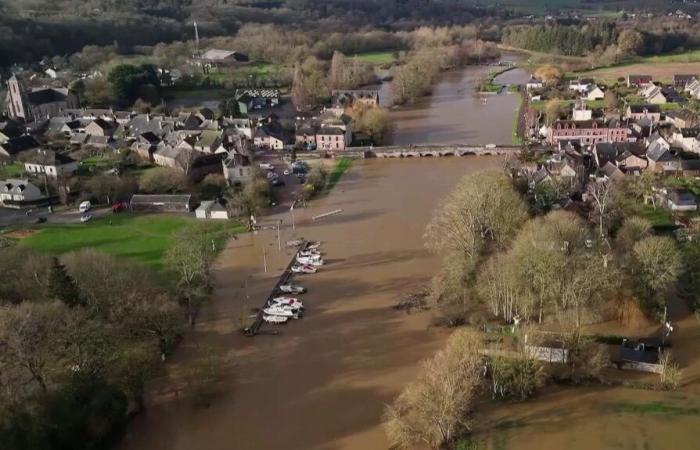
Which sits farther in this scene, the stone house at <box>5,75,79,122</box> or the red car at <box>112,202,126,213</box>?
the stone house at <box>5,75,79,122</box>

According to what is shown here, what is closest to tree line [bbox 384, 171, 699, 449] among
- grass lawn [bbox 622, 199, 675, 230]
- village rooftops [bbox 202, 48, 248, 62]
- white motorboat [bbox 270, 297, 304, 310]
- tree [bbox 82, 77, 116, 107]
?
grass lawn [bbox 622, 199, 675, 230]

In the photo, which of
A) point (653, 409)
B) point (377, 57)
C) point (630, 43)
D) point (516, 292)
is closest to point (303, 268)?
point (516, 292)

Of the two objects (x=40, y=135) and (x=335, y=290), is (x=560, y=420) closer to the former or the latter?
(x=335, y=290)

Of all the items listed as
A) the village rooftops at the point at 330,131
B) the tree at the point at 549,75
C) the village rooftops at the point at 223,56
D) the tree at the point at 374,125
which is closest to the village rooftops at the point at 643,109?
the tree at the point at 549,75

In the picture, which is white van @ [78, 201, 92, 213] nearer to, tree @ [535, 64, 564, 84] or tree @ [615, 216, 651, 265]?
tree @ [615, 216, 651, 265]

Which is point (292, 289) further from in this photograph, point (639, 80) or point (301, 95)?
point (639, 80)

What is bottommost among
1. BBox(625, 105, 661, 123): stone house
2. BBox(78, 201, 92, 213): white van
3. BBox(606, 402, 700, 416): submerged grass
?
BBox(606, 402, 700, 416): submerged grass

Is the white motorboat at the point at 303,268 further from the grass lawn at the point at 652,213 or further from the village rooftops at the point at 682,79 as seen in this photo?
the village rooftops at the point at 682,79
